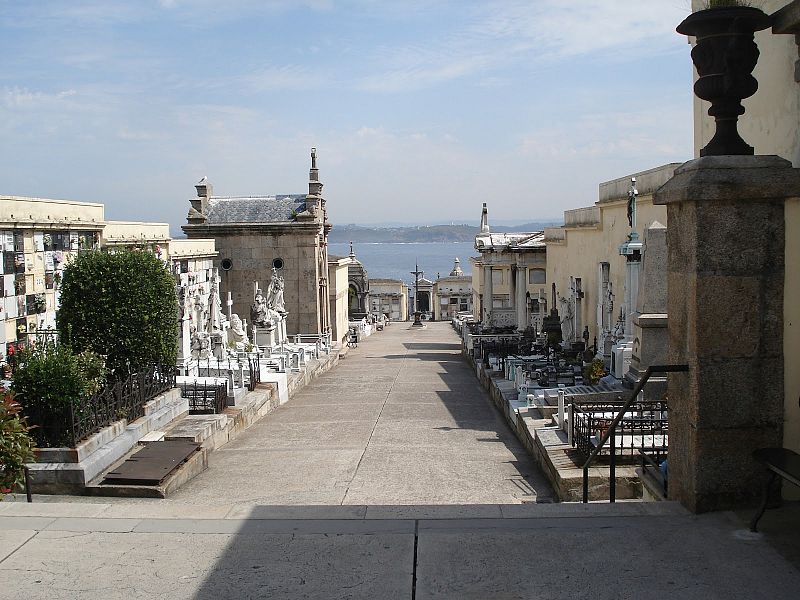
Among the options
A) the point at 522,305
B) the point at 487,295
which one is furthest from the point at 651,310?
the point at 487,295

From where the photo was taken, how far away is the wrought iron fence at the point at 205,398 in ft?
49.0

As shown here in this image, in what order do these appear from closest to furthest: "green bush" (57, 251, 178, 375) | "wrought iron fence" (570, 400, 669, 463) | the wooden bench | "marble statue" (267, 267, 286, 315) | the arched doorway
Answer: the wooden bench
"wrought iron fence" (570, 400, 669, 463)
"green bush" (57, 251, 178, 375)
"marble statue" (267, 267, 286, 315)
the arched doorway

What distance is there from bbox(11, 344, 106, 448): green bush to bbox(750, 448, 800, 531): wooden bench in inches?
294

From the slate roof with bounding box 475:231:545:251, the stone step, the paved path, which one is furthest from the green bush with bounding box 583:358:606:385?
the slate roof with bounding box 475:231:545:251

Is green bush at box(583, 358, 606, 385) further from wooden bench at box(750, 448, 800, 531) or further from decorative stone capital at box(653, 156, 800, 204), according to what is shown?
decorative stone capital at box(653, 156, 800, 204)

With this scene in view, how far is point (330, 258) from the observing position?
142 feet

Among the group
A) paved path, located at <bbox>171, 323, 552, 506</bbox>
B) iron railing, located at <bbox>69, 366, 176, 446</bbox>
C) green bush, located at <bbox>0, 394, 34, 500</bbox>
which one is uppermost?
green bush, located at <bbox>0, 394, 34, 500</bbox>

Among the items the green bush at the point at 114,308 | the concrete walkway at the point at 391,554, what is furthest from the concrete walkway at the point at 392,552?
the green bush at the point at 114,308

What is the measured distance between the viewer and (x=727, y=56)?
5641 millimetres

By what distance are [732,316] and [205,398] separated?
36.2 feet

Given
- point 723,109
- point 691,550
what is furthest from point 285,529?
point 723,109

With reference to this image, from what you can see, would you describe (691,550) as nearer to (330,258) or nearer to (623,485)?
(623,485)

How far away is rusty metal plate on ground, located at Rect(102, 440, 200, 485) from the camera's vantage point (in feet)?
32.1

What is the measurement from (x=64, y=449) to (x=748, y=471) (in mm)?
7366
